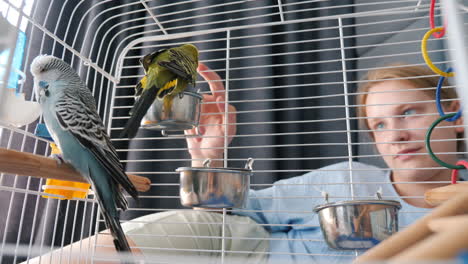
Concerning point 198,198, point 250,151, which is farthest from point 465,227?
point 250,151

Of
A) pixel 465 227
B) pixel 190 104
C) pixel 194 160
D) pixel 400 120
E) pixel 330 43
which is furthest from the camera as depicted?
pixel 330 43

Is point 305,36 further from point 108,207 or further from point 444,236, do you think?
point 444,236

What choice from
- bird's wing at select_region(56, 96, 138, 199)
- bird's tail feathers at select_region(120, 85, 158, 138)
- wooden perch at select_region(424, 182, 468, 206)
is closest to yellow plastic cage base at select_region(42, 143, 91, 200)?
bird's wing at select_region(56, 96, 138, 199)

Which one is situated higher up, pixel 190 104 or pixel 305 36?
pixel 305 36

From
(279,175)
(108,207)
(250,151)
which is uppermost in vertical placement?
(250,151)

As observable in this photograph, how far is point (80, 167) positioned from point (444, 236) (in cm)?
69

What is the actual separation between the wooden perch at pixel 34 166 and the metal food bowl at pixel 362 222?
22.4 inches

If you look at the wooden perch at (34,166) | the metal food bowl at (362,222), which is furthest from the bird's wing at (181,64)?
the metal food bowl at (362,222)

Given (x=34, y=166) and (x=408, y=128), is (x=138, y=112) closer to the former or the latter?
(x=34, y=166)

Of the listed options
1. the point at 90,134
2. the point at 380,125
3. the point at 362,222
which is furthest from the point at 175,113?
the point at 380,125

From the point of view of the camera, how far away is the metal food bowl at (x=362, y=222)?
66 centimetres

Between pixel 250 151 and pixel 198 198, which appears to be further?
pixel 250 151

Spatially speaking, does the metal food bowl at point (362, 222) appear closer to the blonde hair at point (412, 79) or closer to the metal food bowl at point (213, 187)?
the metal food bowl at point (213, 187)

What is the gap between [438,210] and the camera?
11.1 inches
